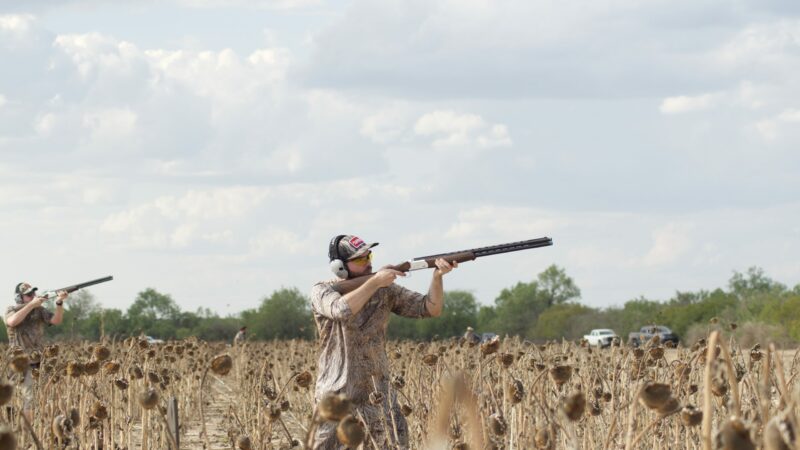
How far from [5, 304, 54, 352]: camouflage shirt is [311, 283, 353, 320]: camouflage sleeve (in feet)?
27.5

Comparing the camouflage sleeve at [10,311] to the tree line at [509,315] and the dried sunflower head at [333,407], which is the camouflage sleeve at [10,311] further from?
the tree line at [509,315]

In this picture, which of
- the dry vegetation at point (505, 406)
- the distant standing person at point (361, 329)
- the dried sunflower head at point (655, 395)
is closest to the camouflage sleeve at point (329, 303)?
the distant standing person at point (361, 329)

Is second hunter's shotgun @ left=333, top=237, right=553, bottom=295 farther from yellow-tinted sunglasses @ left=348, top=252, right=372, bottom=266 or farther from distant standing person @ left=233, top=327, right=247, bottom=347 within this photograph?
distant standing person @ left=233, top=327, right=247, bottom=347

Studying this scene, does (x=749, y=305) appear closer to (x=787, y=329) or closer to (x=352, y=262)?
(x=787, y=329)

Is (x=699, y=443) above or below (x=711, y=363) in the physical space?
below

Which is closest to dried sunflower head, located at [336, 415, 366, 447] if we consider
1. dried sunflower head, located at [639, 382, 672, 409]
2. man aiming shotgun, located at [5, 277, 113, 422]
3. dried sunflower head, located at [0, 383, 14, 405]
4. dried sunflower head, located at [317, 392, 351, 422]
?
dried sunflower head, located at [317, 392, 351, 422]

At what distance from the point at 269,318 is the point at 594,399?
259 feet

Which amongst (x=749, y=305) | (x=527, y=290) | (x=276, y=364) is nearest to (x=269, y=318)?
(x=749, y=305)

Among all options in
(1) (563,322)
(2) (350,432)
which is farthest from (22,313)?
(1) (563,322)

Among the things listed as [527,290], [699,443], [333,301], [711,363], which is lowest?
[699,443]

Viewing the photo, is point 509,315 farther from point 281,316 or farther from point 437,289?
point 437,289

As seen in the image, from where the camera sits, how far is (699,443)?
8250mm

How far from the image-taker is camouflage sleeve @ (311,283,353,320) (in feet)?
24.5

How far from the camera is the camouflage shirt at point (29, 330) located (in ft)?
50.2
